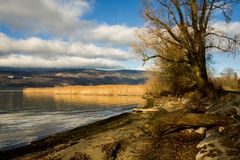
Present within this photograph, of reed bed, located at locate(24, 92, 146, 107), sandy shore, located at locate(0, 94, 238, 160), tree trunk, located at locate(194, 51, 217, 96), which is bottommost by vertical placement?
reed bed, located at locate(24, 92, 146, 107)

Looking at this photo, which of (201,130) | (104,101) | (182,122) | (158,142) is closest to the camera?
(158,142)

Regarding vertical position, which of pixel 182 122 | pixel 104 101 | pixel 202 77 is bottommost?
pixel 104 101

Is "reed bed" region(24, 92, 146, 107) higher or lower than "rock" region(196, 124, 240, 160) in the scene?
lower

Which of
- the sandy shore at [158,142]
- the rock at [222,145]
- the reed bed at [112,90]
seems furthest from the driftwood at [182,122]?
the reed bed at [112,90]

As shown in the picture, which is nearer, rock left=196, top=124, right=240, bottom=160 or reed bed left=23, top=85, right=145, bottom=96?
rock left=196, top=124, right=240, bottom=160

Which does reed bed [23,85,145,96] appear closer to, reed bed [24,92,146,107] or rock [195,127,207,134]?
reed bed [24,92,146,107]

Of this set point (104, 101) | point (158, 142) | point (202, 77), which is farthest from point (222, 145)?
point (104, 101)

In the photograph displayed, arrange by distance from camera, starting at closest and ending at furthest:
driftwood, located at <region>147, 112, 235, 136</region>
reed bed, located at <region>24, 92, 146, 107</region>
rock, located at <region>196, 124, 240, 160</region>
A: rock, located at <region>196, 124, 240, 160</region> < driftwood, located at <region>147, 112, 235, 136</region> < reed bed, located at <region>24, 92, 146, 107</region>

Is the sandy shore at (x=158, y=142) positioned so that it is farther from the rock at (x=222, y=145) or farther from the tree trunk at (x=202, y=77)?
the tree trunk at (x=202, y=77)

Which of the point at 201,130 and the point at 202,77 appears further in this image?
the point at 202,77

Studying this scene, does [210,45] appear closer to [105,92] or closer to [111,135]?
Answer: [111,135]

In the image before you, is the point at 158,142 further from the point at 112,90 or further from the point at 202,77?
the point at 112,90

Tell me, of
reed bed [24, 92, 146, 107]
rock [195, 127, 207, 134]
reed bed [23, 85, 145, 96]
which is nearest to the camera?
rock [195, 127, 207, 134]

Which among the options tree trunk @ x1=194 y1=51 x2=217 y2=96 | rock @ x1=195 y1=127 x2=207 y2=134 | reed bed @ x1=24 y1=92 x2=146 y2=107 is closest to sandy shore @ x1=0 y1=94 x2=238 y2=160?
rock @ x1=195 y1=127 x2=207 y2=134
